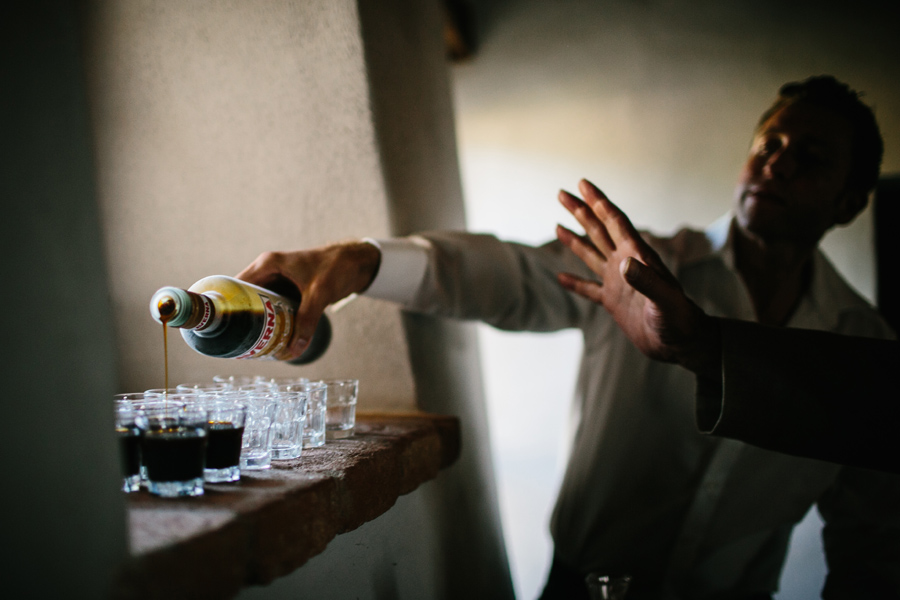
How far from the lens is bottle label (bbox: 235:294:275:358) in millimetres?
986

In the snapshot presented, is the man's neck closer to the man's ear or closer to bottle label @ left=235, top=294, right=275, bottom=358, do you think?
the man's ear

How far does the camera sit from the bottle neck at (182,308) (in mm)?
836

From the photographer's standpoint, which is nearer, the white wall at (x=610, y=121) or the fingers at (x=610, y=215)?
the fingers at (x=610, y=215)

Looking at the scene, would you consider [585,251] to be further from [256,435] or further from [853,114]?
[853,114]

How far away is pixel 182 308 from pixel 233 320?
0.11 meters

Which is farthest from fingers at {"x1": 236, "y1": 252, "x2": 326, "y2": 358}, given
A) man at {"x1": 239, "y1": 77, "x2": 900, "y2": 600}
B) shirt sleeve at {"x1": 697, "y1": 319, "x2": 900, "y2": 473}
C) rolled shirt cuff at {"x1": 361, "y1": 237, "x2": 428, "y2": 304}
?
shirt sleeve at {"x1": 697, "y1": 319, "x2": 900, "y2": 473}

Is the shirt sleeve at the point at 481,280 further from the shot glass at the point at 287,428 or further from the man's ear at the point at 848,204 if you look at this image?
the man's ear at the point at 848,204

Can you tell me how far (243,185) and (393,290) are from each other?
1.60ft

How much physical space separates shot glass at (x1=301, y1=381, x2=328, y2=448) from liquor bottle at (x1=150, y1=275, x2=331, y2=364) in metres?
0.09

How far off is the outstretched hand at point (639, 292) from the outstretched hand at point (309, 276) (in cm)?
46

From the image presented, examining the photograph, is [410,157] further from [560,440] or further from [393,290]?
[560,440]

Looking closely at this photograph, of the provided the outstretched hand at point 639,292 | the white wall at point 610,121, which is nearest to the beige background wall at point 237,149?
the outstretched hand at point 639,292

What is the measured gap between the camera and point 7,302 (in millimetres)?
508

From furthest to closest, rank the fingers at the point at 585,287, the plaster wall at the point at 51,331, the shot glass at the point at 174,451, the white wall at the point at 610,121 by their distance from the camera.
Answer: the white wall at the point at 610,121, the fingers at the point at 585,287, the shot glass at the point at 174,451, the plaster wall at the point at 51,331
